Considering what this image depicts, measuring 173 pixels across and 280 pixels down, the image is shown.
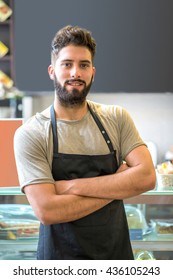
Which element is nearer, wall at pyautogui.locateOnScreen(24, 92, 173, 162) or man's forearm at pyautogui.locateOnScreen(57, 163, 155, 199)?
man's forearm at pyautogui.locateOnScreen(57, 163, 155, 199)

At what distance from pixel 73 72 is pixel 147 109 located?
1377 millimetres

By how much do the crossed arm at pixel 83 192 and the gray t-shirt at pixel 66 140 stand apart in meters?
0.03

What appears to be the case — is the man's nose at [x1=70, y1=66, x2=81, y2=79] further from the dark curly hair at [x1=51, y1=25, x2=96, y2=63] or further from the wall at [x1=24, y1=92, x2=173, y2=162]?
the wall at [x1=24, y1=92, x2=173, y2=162]

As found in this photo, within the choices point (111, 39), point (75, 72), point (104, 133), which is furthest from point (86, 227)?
point (111, 39)

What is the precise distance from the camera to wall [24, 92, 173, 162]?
2.17 meters

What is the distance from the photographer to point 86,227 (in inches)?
35.8

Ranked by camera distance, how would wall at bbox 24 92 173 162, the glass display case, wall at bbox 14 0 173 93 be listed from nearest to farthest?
the glass display case
wall at bbox 14 0 173 93
wall at bbox 24 92 173 162

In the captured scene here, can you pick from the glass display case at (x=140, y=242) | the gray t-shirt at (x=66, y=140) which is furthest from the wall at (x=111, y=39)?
the gray t-shirt at (x=66, y=140)

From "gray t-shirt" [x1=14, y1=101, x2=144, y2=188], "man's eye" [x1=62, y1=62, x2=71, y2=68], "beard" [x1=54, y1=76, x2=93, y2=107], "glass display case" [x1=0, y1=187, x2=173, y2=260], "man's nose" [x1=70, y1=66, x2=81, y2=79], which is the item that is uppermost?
"man's eye" [x1=62, y1=62, x2=71, y2=68]

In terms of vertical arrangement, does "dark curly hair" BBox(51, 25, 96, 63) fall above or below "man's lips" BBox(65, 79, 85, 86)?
above

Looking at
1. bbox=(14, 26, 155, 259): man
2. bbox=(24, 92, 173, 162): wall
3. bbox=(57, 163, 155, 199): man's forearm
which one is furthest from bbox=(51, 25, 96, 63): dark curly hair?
bbox=(24, 92, 173, 162): wall

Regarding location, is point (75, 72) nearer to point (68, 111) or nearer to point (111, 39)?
point (68, 111)
